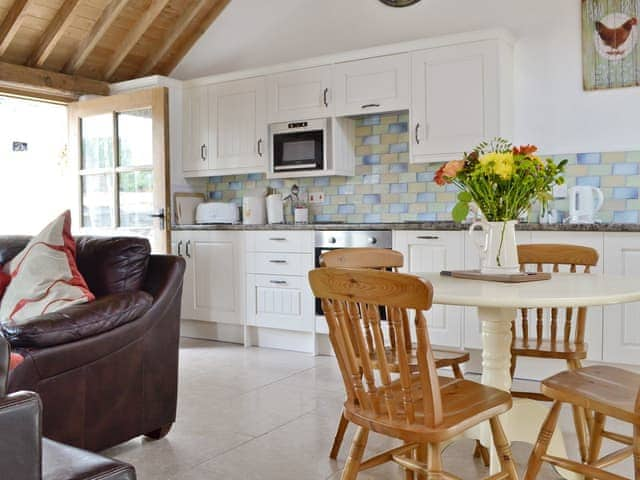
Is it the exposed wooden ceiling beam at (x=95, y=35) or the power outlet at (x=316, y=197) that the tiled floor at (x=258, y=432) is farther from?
the exposed wooden ceiling beam at (x=95, y=35)

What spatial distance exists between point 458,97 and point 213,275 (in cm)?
230

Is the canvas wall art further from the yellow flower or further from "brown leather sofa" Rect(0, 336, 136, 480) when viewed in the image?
"brown leather sofa" Rect(0, 336, 136, 480)

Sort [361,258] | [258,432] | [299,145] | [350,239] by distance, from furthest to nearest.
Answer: [299,145] → [350,239] → [258,432] → [361,258]

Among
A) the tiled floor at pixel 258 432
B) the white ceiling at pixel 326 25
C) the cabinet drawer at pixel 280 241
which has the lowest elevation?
the tiled floor at pixel 258 432

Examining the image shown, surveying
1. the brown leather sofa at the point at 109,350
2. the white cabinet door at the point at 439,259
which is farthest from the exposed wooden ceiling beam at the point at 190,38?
the brown leather sofa at the point at 109,350

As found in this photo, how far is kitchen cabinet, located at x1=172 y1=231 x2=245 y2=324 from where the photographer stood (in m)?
4.95

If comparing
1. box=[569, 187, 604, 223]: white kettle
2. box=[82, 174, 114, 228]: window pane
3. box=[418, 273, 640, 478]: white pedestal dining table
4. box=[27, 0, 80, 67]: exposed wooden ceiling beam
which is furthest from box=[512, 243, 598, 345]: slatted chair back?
box=[27, 0, 80, 67]: exposed wooden ceiling beam

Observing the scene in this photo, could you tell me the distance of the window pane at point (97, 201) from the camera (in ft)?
18.6

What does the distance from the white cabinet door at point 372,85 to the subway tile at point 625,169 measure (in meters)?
1.40

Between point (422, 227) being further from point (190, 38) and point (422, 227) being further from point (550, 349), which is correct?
point (190, 38)

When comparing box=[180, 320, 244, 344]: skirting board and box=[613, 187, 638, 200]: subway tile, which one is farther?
box=[180, 320, 244, 344]: skirting board

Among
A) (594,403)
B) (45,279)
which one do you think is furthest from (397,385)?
(45,279)

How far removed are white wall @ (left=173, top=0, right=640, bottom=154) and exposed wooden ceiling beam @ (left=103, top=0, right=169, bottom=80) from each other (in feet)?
2.58

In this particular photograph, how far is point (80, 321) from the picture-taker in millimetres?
2455
